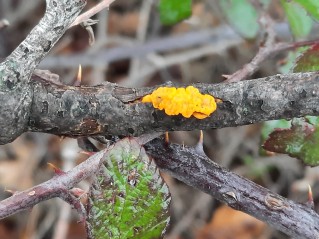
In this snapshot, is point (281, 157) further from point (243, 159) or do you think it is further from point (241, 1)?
point (241, 1)

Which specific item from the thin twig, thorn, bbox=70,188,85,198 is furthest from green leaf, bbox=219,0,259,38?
thorn, bbox=70,188,85,198

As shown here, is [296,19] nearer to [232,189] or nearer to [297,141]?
[297,141]

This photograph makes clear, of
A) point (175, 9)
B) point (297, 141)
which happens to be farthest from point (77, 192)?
point (175, 9)

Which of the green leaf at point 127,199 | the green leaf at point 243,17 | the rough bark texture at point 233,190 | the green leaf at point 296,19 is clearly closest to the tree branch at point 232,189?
the rough bark texture at point 233,190

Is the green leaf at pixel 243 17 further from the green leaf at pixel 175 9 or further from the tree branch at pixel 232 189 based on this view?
the tree branch at pixel 232 189

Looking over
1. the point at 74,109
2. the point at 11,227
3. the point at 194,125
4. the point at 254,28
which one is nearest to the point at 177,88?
the point at 194,125

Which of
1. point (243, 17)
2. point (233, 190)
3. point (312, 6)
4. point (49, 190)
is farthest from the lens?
point (243, 17)

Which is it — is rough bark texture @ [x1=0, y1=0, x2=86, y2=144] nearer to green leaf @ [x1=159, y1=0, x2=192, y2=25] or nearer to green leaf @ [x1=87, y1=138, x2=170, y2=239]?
green leaf @ [x1=87, y1=138, x2=170, y2=239]
